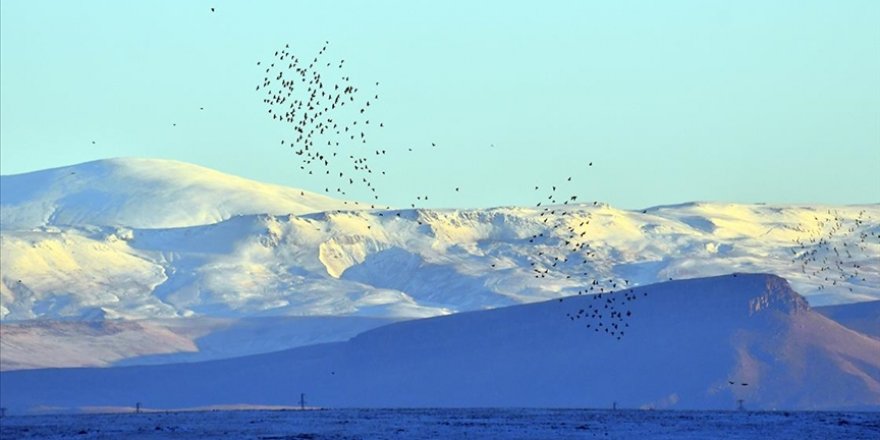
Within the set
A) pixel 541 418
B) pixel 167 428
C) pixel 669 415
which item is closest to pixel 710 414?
pixel 669 415

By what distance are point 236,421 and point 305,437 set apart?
44.9 ft

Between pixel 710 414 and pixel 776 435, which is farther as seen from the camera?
pixel 710 414

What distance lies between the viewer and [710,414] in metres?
113

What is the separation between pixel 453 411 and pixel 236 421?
566 inches

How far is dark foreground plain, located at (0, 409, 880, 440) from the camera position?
3716 inches

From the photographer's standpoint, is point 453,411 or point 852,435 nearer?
point 852,435

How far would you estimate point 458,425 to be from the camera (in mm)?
100562

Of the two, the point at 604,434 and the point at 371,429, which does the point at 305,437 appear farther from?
the point at 604,434

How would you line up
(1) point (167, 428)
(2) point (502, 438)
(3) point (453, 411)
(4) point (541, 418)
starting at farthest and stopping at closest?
1. (3) point (453, 411)
2. (4) point (541, 418)
3. (1) point (167, 428)
4. (2) point (502, 438)

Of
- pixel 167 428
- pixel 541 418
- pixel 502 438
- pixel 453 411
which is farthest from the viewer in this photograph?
pixel 453 411

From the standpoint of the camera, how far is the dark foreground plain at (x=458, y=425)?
94375 mm

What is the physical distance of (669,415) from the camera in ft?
367

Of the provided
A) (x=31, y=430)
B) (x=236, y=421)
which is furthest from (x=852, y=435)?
(x=31, y=430)

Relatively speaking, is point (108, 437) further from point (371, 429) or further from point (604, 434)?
point (604, 434)
